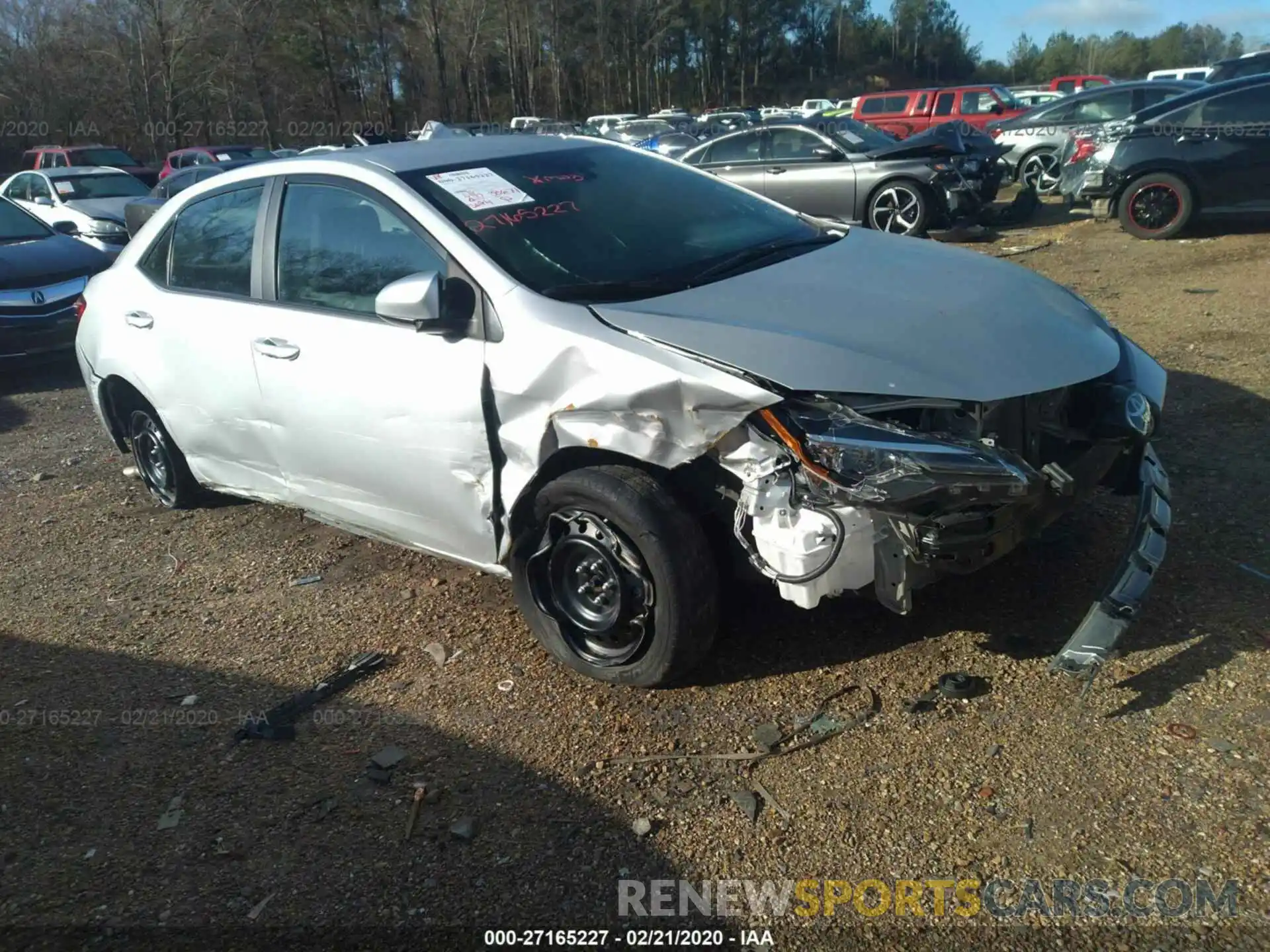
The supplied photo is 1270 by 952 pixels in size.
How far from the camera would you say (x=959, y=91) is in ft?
76.8

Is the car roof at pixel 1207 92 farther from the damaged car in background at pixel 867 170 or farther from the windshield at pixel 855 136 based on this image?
the windshield at pixel 855 136

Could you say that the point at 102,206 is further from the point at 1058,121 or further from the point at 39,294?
the point at 1058,121

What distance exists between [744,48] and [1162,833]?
75.1m

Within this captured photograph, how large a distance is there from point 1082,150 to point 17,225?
39.3 ft

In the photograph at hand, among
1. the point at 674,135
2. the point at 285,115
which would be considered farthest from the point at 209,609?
the point at 285,115

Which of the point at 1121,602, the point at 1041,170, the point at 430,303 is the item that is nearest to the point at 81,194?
the point at 1041,170

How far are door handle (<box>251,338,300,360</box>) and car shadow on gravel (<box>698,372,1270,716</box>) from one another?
198 cm

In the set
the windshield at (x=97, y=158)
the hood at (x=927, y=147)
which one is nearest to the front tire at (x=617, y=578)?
the hood at (x=927, y=147)

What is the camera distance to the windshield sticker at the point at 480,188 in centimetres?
378

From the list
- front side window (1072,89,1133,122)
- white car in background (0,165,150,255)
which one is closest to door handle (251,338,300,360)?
white car in background (0,165,150,255)

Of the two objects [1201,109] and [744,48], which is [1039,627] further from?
[744,48]

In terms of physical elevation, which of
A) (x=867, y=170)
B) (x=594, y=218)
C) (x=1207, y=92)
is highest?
(x=594, y=218)

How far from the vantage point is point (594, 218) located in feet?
12.8

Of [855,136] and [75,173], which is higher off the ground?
[855,136]
